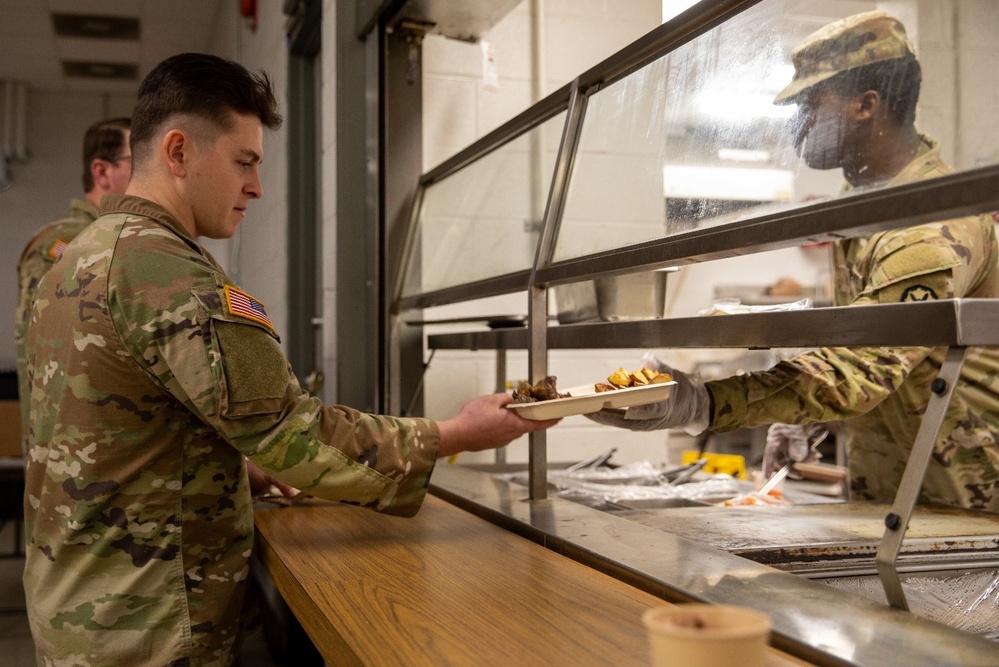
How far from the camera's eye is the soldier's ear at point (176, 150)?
5.31 ft

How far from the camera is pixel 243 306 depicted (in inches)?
56.8

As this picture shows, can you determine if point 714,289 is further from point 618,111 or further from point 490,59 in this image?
point 618,111

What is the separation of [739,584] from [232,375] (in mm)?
813

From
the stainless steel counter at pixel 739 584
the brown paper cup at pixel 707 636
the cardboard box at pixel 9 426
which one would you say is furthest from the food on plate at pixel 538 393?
the cardboard box at pixel 9 426

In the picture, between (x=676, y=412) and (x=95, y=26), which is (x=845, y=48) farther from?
(x=95, y=26)

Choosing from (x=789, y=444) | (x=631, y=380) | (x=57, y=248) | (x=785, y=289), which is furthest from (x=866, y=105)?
(x=785, y=289)

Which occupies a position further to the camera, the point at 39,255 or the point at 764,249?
the point at 39,255

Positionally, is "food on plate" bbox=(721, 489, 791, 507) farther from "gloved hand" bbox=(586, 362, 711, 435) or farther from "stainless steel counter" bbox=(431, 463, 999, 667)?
"gloved hand" bbox=(586, 362, 711, 435)

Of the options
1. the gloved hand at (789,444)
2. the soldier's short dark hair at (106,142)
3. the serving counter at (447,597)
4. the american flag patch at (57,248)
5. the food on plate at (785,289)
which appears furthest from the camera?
the food on plate at (785,289)

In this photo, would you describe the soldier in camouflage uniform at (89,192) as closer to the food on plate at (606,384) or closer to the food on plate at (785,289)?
the food on plate at (606,384)

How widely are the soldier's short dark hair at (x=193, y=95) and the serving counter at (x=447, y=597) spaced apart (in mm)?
791

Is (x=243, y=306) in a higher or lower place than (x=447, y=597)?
higher

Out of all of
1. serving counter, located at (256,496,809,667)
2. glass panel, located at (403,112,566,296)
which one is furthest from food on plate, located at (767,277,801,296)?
serving counter, located at (256,496,809,667)

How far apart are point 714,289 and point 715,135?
577cm
